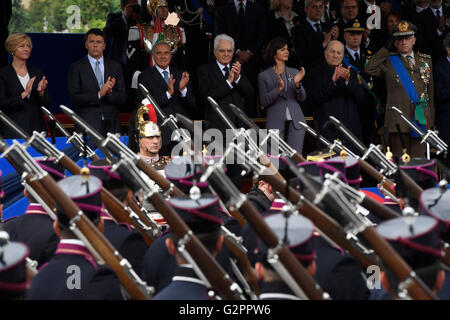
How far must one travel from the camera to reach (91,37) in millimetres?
8484

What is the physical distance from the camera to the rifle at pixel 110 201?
442cm

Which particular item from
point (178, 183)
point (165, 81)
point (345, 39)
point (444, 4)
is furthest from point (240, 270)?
point (444, 4)

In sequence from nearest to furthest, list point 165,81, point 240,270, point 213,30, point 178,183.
Result: point 240,270 < point 178,183 < point 165,81 < point 213,30

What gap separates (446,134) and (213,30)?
3382 mm

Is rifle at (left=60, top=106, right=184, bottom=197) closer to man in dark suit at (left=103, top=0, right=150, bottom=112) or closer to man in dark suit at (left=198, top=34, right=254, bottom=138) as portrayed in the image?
A: man in dark suit at (left=198, top=34, right=254, bottom=138)

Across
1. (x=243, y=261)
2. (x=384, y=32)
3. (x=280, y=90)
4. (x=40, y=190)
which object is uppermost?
(x=384, y=32)

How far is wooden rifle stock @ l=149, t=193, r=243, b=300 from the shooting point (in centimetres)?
326

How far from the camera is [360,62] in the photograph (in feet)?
30.7

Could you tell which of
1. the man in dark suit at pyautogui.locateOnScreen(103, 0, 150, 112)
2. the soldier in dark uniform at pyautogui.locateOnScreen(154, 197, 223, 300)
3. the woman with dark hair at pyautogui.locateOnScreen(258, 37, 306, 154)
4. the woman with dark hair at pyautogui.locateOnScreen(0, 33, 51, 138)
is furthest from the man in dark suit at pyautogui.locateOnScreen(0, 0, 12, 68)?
the soldier in dark uniform at pyautogui.locateOnScreen(154, 197, 223, 300)

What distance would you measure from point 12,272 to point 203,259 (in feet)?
2.86

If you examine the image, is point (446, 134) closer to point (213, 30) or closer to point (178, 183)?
point (213, 30)

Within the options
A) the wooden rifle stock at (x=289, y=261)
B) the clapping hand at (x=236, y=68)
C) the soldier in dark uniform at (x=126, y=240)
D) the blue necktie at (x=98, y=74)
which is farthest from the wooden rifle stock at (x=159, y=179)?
the blue necktie at (x=98, y=74)

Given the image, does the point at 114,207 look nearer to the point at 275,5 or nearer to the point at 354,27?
the point at 354,27

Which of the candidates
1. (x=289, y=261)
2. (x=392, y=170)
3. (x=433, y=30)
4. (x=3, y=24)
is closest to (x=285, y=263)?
(x=289, y=261)
